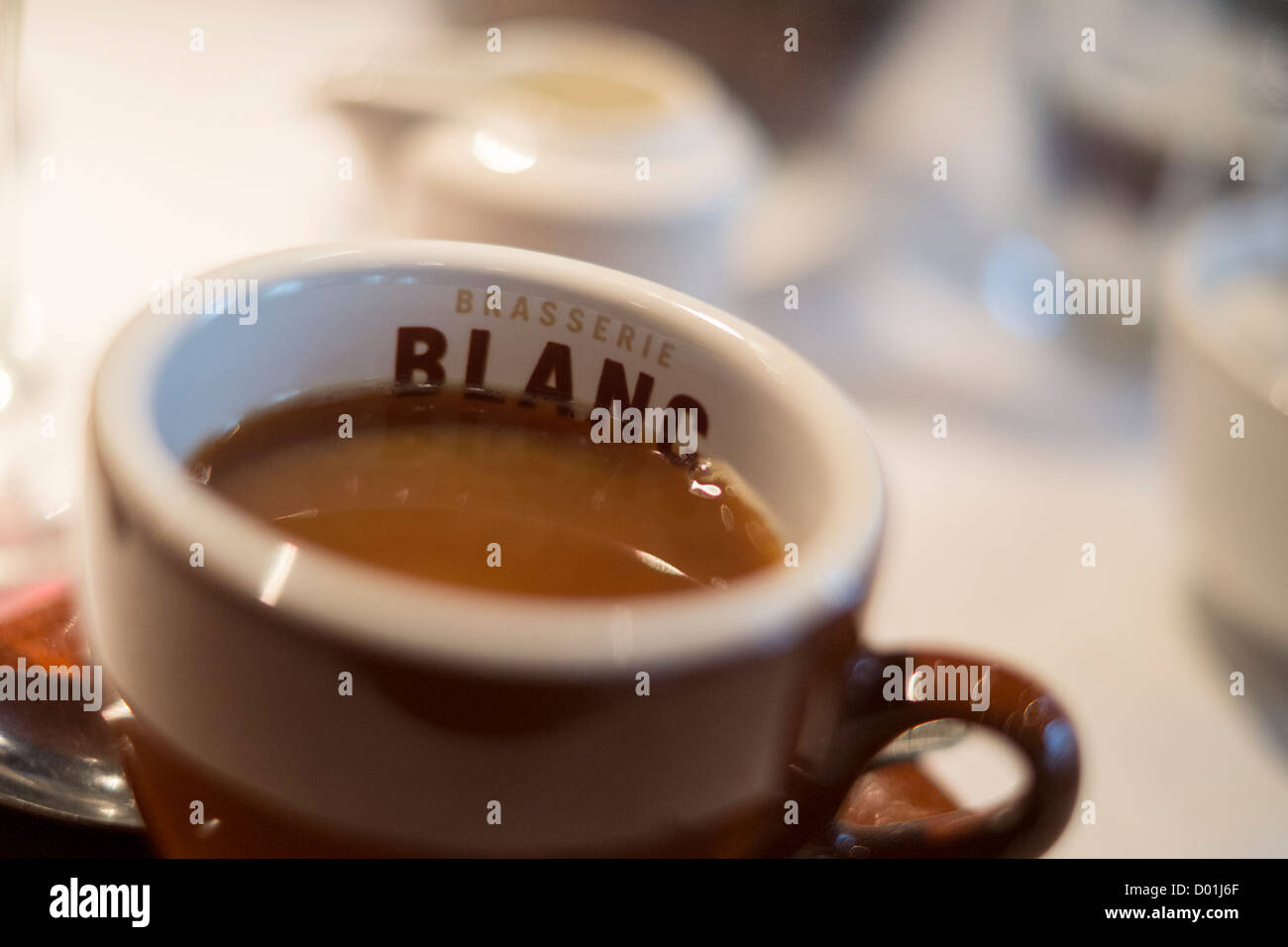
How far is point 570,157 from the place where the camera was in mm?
680

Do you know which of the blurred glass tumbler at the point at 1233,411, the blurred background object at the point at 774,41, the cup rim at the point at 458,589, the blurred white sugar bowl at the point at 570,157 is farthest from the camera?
the blurred background object at the point at 774,41

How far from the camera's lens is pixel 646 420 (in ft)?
1.13

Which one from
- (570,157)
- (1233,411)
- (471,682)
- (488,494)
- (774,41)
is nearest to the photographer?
(471,682)

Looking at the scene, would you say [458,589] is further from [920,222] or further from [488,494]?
[920,222]

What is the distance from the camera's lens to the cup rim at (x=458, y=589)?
0.21m

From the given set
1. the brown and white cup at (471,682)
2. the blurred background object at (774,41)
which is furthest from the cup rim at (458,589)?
the blurred background object at (774,41)

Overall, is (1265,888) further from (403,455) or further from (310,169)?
(310,169)

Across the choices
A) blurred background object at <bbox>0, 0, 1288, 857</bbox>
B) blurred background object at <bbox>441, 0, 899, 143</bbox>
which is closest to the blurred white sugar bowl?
blurred background object at <bbox>0, 0, 1288, 857</bbox>

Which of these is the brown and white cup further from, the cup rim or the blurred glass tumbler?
the blurred glass tumbler

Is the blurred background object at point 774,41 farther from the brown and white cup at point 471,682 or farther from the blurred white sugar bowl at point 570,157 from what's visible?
the brown and white cup at point 471,682

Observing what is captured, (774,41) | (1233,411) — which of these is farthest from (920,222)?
(1233,411)

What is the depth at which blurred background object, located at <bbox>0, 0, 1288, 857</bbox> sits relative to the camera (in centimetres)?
52

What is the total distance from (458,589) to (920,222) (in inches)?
31.1

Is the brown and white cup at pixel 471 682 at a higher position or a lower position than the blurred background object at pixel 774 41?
lower
